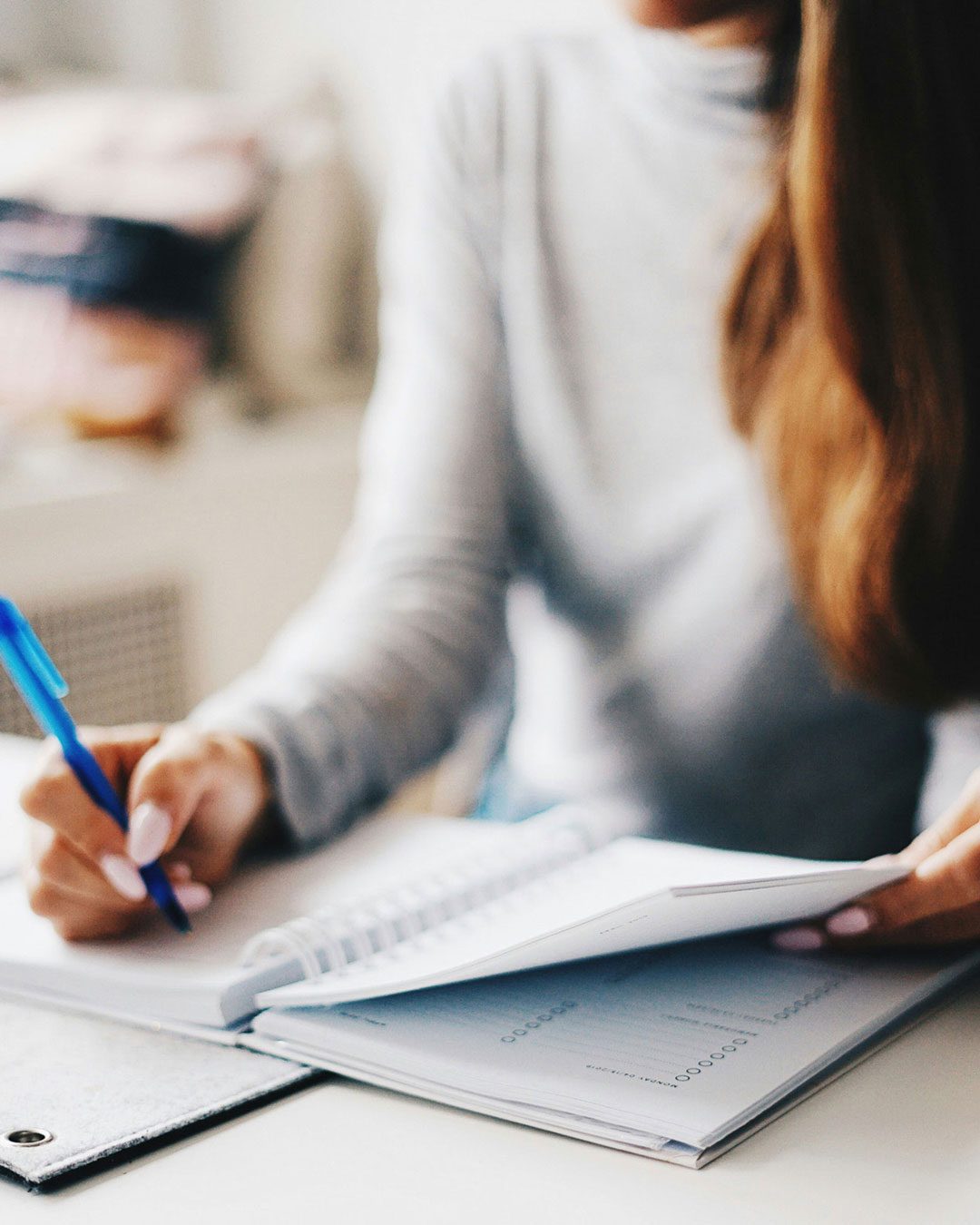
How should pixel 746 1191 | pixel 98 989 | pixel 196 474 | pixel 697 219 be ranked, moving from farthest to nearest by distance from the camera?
pixel 196 474
pixel 697 219
pixel 98 989
pixel 746 1191

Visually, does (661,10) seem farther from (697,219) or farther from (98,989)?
(98,989)

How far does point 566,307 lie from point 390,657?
292mm

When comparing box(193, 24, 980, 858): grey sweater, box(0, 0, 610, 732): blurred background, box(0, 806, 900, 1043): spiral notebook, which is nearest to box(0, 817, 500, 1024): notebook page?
box(0, 806, 900, 1043): spiral notebook

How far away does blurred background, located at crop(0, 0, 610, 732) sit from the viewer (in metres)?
1.54

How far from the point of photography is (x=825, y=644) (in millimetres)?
832

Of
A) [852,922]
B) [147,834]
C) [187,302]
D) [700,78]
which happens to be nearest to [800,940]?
[852,922]

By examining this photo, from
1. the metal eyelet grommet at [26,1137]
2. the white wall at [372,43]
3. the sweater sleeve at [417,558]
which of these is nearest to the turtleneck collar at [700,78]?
the sweater sleeve at [417,558]

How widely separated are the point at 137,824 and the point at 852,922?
27 centimetres

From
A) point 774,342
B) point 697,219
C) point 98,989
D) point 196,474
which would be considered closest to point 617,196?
point 697,219

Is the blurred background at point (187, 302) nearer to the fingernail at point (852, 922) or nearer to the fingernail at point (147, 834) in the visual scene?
the fingernail at point (147, 834)

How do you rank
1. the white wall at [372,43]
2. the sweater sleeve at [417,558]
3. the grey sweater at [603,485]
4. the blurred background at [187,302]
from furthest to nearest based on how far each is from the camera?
the white wall at [372,43]
the blurred background at [187,302]
the grey sweater at [603,485]
the sweater sleeve at [417,558]

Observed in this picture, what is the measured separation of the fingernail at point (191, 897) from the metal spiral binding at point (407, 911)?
37mm

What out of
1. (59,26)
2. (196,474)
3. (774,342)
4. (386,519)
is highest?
(59,26)

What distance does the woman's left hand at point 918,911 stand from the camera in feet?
1.67
